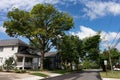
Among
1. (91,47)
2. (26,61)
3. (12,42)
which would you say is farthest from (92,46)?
(12,42)

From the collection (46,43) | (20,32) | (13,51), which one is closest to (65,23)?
(46,43)

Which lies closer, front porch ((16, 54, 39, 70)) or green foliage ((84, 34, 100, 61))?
front porch ((16, 54, 39, 70))

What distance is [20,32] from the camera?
153 feet

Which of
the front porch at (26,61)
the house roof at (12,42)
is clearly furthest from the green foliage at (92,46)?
the house roof at (12,42)

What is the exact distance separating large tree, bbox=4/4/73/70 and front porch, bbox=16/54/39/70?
506 centimetres

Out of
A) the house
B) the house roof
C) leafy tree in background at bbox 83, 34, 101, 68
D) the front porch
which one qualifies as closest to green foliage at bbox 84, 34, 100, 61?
leafy tree in background at bbox 83, 34, 101, 68

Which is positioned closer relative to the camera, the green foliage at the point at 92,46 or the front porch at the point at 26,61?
the front porch at the point at 26,61

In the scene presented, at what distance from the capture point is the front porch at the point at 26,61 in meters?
48.4

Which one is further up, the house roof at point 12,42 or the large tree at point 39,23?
the large tree at point 39,23

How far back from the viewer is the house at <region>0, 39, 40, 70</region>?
48.6 m

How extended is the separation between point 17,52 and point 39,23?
358 inches

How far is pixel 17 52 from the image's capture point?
49.1m

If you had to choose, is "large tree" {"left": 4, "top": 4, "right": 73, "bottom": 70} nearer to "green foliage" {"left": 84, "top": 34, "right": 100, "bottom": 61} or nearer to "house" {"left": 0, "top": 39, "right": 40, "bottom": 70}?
"house" {"left": 0, "top": 39, "right": 40, "bottom": 70}

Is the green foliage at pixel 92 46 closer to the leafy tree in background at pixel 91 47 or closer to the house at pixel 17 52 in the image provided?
the leafy tree in background at pixel 91 47
